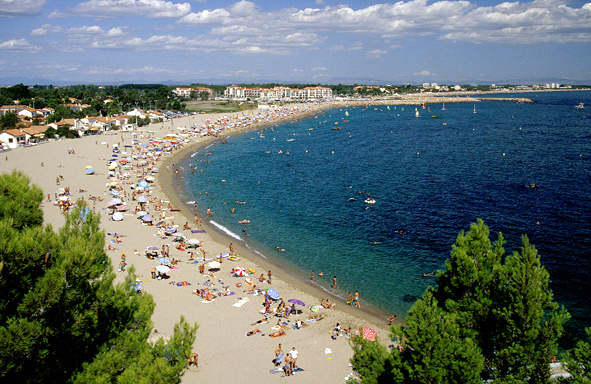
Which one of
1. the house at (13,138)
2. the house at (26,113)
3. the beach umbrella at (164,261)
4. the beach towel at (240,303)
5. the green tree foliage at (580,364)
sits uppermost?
the house at (26,113)

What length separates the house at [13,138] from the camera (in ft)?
183

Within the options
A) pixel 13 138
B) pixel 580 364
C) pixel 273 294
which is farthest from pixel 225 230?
Answer: pixel 13 138

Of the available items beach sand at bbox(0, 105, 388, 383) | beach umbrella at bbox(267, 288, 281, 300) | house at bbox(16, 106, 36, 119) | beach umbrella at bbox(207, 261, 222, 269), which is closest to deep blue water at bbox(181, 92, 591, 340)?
beach sand at bbox(0, 105, 388, 383)

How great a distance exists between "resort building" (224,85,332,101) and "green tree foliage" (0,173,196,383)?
173m

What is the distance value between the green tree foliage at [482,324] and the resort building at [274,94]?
172718mm

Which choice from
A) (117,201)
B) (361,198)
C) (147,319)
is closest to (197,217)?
(117,201)

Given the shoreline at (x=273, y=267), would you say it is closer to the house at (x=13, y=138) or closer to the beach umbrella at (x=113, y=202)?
the beach umbrella at (x=113, y=202)

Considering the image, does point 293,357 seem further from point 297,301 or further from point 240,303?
point 240,303

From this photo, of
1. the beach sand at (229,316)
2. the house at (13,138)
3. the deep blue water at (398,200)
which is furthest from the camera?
the house at (13,138)

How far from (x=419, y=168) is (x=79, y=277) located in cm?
4838

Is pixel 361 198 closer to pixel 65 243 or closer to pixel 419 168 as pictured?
pixel 419 168

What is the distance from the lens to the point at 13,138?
5669 centimetres

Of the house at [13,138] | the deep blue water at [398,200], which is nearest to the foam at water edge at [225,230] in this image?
the deep blue water at [398,200]

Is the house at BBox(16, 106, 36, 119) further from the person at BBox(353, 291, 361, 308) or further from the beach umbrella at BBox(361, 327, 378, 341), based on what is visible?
the beach umbrella at BBox(361, 327, 378, 341)
